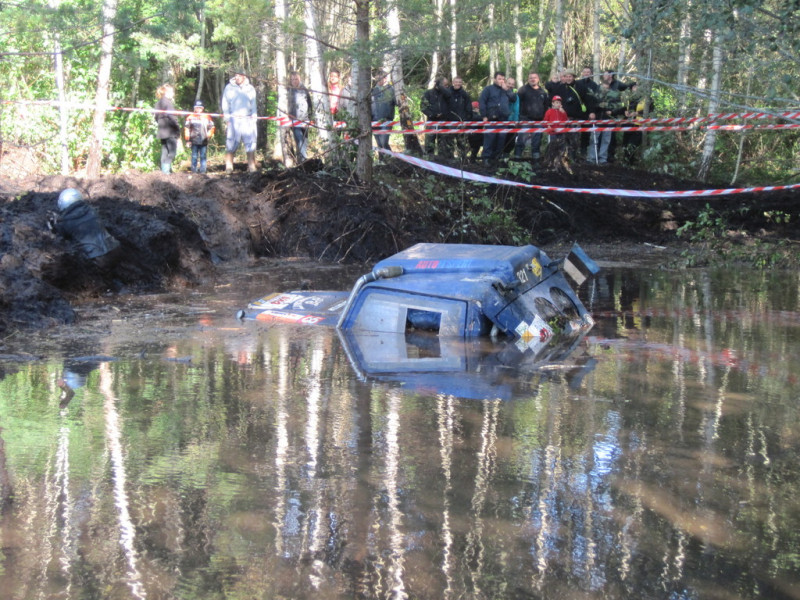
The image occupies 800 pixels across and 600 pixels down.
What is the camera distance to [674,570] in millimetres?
4340

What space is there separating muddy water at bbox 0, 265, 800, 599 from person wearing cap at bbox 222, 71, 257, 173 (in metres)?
10.5

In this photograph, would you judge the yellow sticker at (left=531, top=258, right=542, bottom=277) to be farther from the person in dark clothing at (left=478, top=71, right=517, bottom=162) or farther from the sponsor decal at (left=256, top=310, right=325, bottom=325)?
the person in dark clothing at (left=478, top=71, right=517, bottom=162)

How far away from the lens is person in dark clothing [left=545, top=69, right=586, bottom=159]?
20.4 meters

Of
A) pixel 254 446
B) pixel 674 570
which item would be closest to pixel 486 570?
pixel 674 570

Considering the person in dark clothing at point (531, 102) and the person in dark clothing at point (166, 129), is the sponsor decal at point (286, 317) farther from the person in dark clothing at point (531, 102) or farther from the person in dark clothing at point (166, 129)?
the person in dark clothing at point (531, 102)

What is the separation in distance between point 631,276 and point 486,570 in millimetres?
10597

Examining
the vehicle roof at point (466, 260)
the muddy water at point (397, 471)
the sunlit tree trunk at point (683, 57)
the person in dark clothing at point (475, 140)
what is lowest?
the muddy water at point (397, 471)

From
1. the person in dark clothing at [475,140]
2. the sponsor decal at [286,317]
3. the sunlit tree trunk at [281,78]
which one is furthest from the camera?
the person in dark clothing at [475,140]

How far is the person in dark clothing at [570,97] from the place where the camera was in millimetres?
20438

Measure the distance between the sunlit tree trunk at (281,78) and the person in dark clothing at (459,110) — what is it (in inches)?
137

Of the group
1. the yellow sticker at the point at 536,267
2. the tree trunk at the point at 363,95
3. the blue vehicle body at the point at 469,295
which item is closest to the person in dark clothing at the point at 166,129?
the tree trunk at the point at 363,95

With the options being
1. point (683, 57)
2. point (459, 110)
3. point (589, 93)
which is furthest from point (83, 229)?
point (683, 57)

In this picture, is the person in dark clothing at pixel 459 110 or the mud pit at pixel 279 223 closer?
the mud pit at pixel 279 223

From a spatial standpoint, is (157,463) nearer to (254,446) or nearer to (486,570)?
(254,446)
